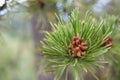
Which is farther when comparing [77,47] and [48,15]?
[48,15]

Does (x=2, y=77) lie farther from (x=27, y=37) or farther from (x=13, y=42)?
(x=13, y=42)

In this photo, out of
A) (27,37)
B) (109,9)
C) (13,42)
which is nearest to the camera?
(109,9)

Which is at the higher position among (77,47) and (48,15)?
(48,15)

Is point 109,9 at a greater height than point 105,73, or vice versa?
point 109,9

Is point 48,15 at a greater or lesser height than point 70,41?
greater

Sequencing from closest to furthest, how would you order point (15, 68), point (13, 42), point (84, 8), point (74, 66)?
point (74, 66), point (84, 8), point (15, 68), point (13, 42)

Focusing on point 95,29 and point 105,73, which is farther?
point 105,73

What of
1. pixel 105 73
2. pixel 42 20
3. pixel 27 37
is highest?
pixel 27 37

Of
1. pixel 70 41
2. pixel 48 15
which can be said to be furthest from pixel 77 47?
pixel 48 15

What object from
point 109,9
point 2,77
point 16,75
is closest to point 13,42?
point 16,75

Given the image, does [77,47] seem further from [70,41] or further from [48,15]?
[48,15]

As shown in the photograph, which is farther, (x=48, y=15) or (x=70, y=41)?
(x=48, y=15)
